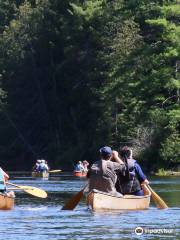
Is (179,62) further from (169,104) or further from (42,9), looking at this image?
(42,9)

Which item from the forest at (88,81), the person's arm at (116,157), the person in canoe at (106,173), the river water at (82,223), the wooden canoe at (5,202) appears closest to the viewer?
the river water at (82,223)

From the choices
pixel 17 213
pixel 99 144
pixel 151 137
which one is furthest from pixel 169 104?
pixel 17 213

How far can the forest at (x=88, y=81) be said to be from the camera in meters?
71.4

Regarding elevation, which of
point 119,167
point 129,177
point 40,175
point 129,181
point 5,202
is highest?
point 40,175

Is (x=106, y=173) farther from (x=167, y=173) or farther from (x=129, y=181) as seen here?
(x=167, y=173)

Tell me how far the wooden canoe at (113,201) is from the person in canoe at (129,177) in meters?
0.41

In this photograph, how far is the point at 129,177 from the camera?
92.1 ft

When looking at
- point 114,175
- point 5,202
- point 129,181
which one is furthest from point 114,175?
point 5,202

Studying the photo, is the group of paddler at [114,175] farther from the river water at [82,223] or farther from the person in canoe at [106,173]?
the river water at [82,223]

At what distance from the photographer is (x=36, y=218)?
2578 cm

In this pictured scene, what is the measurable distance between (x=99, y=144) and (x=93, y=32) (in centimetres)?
930

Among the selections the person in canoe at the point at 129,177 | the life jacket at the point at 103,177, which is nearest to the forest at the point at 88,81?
the person in canoe at the point at 129,177

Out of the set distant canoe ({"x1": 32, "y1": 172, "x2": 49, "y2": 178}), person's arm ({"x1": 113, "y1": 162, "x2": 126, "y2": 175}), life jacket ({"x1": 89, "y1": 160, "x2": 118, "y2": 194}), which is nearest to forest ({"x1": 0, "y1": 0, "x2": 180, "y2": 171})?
distant canoe ({"x1": 32, "y1": 172, "x2": 49, "y2": 178})

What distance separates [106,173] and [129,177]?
1056mm
